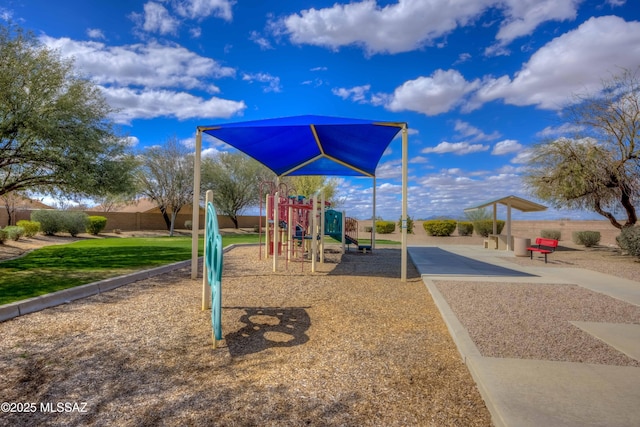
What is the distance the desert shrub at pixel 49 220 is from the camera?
2327cm

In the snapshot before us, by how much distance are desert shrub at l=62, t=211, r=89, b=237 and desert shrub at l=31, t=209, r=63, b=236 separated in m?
0.27

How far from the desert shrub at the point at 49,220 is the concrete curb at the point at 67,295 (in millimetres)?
19256

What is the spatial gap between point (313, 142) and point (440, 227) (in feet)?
67.1

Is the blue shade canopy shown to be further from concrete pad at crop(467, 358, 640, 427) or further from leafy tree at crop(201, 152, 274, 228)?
leafy tree at crop(201, 152, 274, 228)

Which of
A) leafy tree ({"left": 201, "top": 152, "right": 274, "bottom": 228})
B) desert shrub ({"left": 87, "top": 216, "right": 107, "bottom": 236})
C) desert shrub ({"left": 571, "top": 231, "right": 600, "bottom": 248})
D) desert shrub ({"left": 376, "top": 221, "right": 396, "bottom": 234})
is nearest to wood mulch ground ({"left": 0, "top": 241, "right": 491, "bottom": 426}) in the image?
desert shrub ({"left": 571, "top": 231, "right": 600, "bottom": 248})

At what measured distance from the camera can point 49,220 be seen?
2339 cm

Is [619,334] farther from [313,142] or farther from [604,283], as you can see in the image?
[313,142]

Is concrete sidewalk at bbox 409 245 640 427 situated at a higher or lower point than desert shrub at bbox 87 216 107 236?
lower

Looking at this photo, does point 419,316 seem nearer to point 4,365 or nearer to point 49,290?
point 4,365

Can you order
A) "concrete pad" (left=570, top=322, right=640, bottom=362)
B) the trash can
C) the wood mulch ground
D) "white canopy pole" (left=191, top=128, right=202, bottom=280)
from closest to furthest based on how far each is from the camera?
the wood mulch ground
"concrete pad" (left=570, top=322, right=640, bottom=362)
"white canopy pole" (left=191, top=128, right=202, bottom=280)
the trash can

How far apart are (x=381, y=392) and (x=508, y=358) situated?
1.50m

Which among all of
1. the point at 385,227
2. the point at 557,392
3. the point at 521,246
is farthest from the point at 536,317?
the point at 385,227

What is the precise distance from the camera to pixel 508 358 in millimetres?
3758

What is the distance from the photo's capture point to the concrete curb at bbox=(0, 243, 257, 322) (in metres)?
5.24
